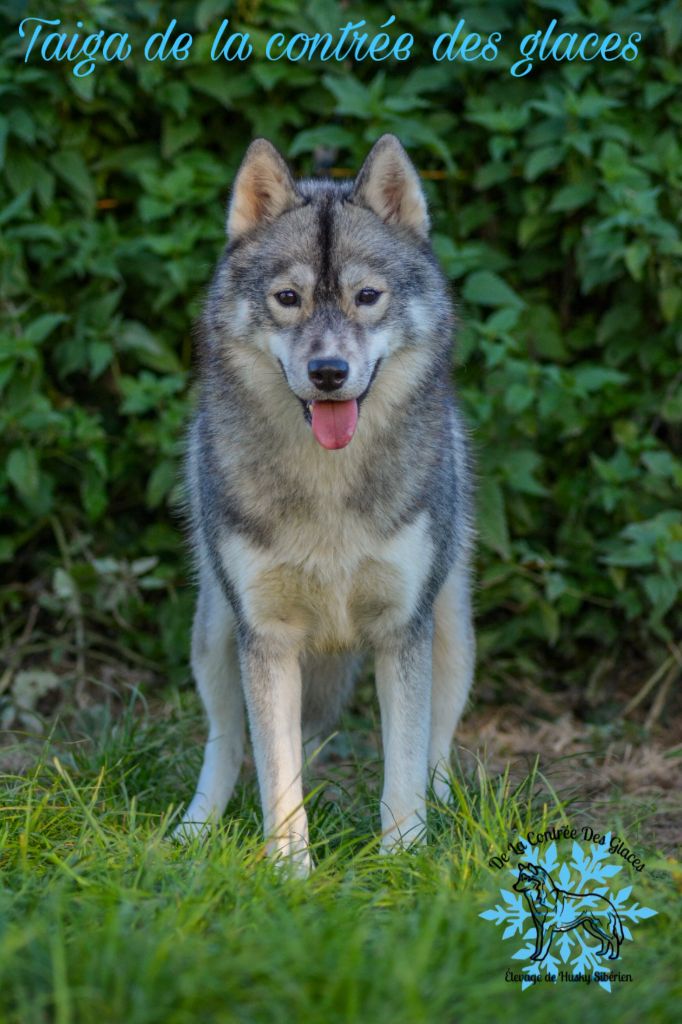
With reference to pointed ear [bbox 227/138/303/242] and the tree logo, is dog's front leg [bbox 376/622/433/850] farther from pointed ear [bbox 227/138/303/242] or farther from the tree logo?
pointed ear [bbox 227/138/303/242]

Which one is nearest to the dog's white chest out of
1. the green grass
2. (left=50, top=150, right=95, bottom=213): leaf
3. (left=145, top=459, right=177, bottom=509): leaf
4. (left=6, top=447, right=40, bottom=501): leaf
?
the green grass

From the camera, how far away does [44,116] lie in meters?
5.65

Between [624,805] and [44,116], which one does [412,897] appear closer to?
[624,805]

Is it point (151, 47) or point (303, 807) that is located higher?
point (151, 47)

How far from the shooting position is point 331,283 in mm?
3799

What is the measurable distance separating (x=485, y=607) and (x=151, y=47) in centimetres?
293

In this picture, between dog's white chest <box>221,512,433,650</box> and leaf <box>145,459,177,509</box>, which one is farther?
leaf <box>145,459,177,509</box>

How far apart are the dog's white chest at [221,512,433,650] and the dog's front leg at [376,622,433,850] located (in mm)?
102

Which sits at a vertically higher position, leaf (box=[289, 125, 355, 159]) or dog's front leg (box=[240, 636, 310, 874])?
leaf (box=[289, 125, 355, 159])

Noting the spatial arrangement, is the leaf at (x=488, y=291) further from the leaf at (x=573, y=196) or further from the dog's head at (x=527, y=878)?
the dog's head at (x=527, y=878)

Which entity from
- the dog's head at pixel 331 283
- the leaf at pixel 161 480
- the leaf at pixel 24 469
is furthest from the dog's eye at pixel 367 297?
the leaf at pixel 24 469

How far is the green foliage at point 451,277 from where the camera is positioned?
217 inches

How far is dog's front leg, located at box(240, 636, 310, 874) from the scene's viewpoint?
3842mm

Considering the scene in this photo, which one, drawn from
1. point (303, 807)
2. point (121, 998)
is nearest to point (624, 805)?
point (303, 807)
